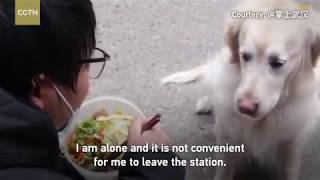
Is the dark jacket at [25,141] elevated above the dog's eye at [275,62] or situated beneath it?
situated beneath

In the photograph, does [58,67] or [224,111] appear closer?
[58,67]

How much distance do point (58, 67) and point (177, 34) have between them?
43 cm

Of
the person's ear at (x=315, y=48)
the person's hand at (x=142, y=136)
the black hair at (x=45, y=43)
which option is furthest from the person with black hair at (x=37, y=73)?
the person's ear at (x=315, y=48)

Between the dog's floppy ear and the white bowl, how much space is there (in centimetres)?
19

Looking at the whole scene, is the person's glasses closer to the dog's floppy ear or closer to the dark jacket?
the dark jacket

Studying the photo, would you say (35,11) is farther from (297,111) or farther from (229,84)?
(297,111)

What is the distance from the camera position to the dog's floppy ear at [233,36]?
89cm

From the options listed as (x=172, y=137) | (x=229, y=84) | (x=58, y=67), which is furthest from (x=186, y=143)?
(x=58, y=67)

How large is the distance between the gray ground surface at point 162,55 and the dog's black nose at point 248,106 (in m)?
0.15

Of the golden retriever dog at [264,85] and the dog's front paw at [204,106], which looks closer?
the golden retriever dog at [264,85]

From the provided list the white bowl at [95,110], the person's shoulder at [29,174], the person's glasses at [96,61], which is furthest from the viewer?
the white bowl at [95,110]

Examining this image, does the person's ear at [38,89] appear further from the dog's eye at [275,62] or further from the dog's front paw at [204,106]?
the dog's front paw at [204,106]

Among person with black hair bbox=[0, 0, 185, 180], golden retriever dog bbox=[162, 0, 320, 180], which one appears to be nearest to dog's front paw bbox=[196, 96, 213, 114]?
golden retriever dog bbox=[162, 0, 320, 180]

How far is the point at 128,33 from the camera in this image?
108 centimetres
